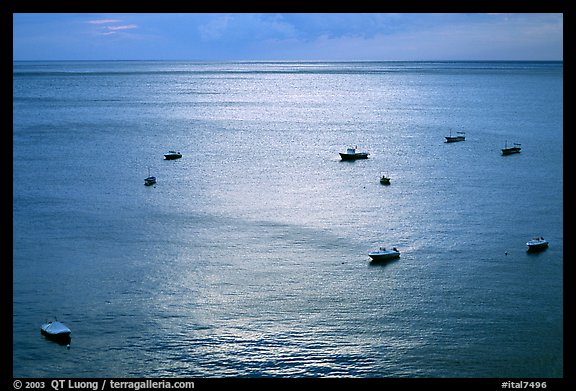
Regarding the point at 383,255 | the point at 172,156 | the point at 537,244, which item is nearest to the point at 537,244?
the point at 537,244

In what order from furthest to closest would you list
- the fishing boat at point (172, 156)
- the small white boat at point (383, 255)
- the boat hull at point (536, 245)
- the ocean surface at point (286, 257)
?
the fishing boat at point (172, 156) → the boat hull at point (536, 245) → the small white boat at point (383, 255) → the ocean surface at point (286, 257)

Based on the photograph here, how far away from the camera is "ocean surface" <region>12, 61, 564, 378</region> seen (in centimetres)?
1523

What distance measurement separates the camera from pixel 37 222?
24688 millimetres

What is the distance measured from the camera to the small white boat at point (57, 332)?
15562 millimetres

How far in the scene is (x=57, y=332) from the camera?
1555 centimetres

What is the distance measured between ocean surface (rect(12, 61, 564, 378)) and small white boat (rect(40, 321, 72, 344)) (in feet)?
0.74

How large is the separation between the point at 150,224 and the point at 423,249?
9.63 meters

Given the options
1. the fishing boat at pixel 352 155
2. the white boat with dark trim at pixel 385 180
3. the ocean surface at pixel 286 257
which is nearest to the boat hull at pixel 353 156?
the fishing boat at pixel 352 155

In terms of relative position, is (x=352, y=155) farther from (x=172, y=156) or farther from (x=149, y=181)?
(x=149, y=181)

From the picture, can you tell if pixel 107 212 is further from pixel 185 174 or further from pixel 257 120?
pixel 257 120

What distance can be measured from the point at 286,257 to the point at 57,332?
296 inches

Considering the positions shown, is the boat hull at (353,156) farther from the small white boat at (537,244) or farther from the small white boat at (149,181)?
the small white boat at (537,244)

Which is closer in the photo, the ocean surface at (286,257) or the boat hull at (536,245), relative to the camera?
the ocean surface at (286,257)

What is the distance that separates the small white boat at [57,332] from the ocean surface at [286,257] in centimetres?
22
